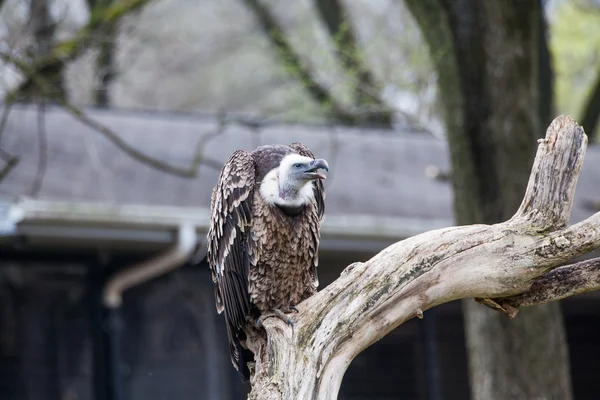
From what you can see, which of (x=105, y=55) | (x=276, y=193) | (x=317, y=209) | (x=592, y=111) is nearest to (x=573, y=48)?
(x=592, y=111)

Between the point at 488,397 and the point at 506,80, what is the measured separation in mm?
2138

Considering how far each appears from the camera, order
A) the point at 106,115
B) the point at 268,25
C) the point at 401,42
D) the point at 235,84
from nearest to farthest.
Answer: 1. the point at 106,115
2. the point at 401,42
3. the point at 268,25
4. the point at 235,84

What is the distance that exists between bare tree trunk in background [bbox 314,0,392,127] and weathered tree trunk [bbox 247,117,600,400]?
12.9 feet

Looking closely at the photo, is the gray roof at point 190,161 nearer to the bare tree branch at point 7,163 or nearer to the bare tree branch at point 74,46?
the bare tree branch at point 7,163

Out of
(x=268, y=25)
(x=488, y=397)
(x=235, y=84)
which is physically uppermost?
(x=235, y=84)

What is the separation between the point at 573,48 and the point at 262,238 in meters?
11.8

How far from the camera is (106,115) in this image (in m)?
8.81

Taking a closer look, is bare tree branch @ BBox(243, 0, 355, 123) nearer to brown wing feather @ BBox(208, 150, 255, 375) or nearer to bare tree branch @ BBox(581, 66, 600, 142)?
bare tree branch @ BBox(581, 66, 600, 142)

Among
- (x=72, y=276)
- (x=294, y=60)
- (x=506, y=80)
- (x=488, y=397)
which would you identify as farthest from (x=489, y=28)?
(x=72, y=276)

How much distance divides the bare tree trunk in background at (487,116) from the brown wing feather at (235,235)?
2425mm

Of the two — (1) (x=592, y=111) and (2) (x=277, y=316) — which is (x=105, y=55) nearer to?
→ (1) (x=592, y=111)

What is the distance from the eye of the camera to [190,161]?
8.28 metres

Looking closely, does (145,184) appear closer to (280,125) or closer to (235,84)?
(280,125)

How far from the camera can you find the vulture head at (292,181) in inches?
150
